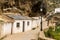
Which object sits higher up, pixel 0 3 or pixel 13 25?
pixel 0 3

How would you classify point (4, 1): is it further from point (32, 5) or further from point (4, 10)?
point (32, 5)

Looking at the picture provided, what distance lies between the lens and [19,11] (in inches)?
1697

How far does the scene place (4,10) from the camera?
42.1 m

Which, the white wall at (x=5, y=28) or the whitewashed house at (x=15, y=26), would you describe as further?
the whitewashed house at (x=15, y=26)

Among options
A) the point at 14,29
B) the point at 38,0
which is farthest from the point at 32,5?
the point at 14,29

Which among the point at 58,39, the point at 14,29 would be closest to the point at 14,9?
the point at 14,29

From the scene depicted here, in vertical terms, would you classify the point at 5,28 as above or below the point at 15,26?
above

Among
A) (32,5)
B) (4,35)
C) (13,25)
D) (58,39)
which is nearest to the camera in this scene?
(58,39)

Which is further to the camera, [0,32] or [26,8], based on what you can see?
[26,8]

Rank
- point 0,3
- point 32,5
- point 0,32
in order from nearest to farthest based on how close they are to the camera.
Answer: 1. point 0,32
2. point 0,3
3. point 32,5

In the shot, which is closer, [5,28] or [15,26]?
[5,28]

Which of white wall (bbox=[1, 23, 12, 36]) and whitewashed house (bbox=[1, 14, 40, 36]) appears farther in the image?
whitewashed house (bbox=[1, 14, 40, 36])

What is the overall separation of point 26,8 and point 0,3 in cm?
834

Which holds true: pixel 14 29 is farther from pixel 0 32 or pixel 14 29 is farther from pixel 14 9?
pixel 14 9
